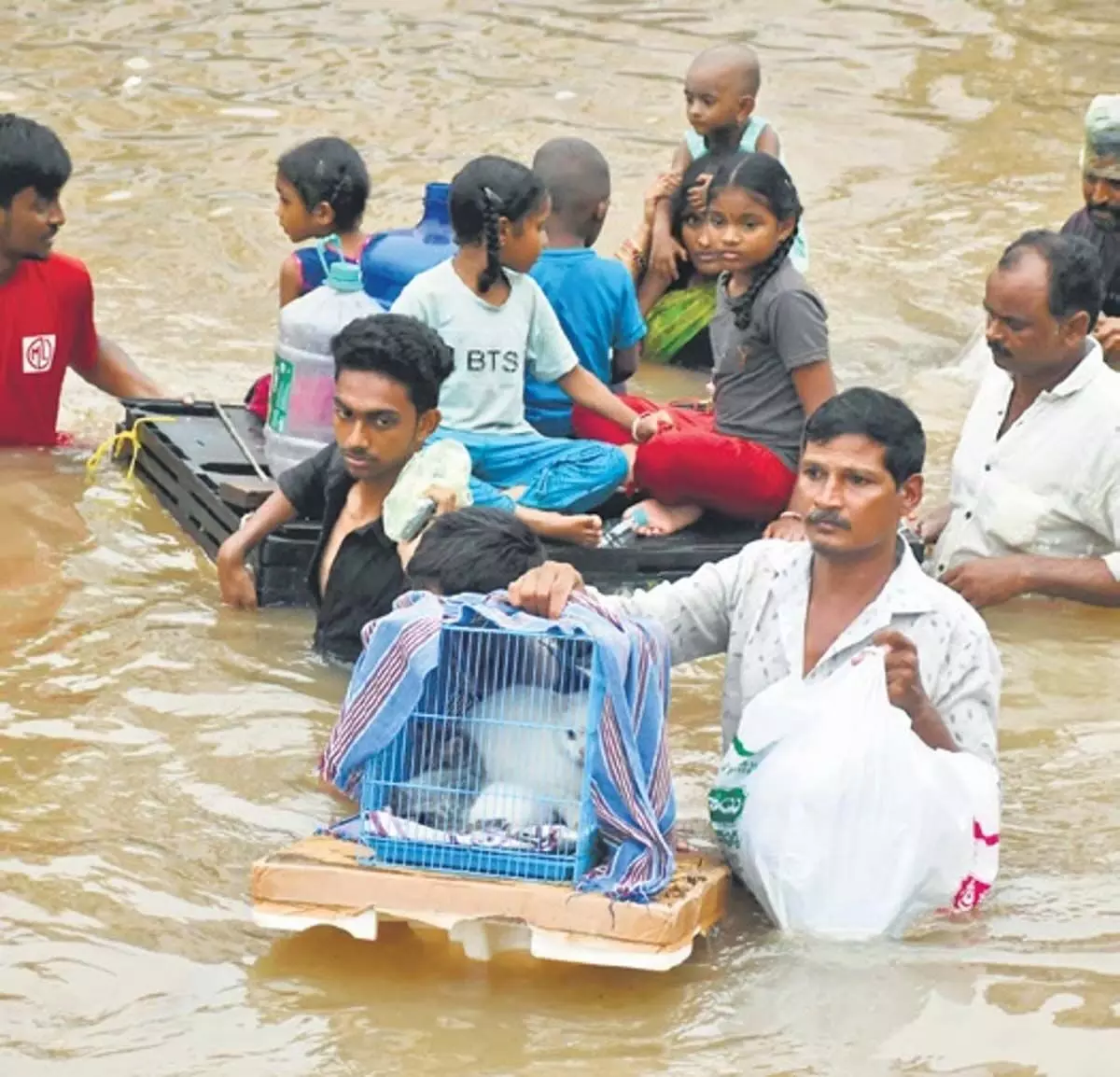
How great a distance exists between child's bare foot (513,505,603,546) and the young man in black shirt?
0.63m

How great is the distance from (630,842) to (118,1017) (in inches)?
39.8

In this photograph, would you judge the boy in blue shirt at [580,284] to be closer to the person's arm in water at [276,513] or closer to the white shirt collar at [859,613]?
the person's arm in water at [276,513]

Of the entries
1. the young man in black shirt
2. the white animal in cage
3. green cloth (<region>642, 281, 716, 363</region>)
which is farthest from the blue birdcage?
green cloth (<region>642, 281, 716, 363</region>)

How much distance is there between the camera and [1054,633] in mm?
7188

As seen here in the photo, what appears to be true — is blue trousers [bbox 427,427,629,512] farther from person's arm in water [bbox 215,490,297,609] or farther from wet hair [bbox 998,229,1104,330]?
wet hair [bbox 998,229,1104,330]

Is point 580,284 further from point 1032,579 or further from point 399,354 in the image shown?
point 1032,579

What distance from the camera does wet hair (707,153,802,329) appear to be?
23.1 feet

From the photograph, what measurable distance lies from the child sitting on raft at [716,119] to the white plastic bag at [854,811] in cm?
509

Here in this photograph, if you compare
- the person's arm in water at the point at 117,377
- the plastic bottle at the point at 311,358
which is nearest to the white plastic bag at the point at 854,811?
the plastic bottle at the point at 311,358

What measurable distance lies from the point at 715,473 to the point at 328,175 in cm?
179

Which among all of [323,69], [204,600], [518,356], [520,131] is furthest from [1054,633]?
[323,69]

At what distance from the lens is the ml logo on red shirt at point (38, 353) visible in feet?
27.2

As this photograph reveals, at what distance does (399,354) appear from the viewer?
6277 millimetres

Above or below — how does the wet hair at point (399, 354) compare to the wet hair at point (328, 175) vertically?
below
